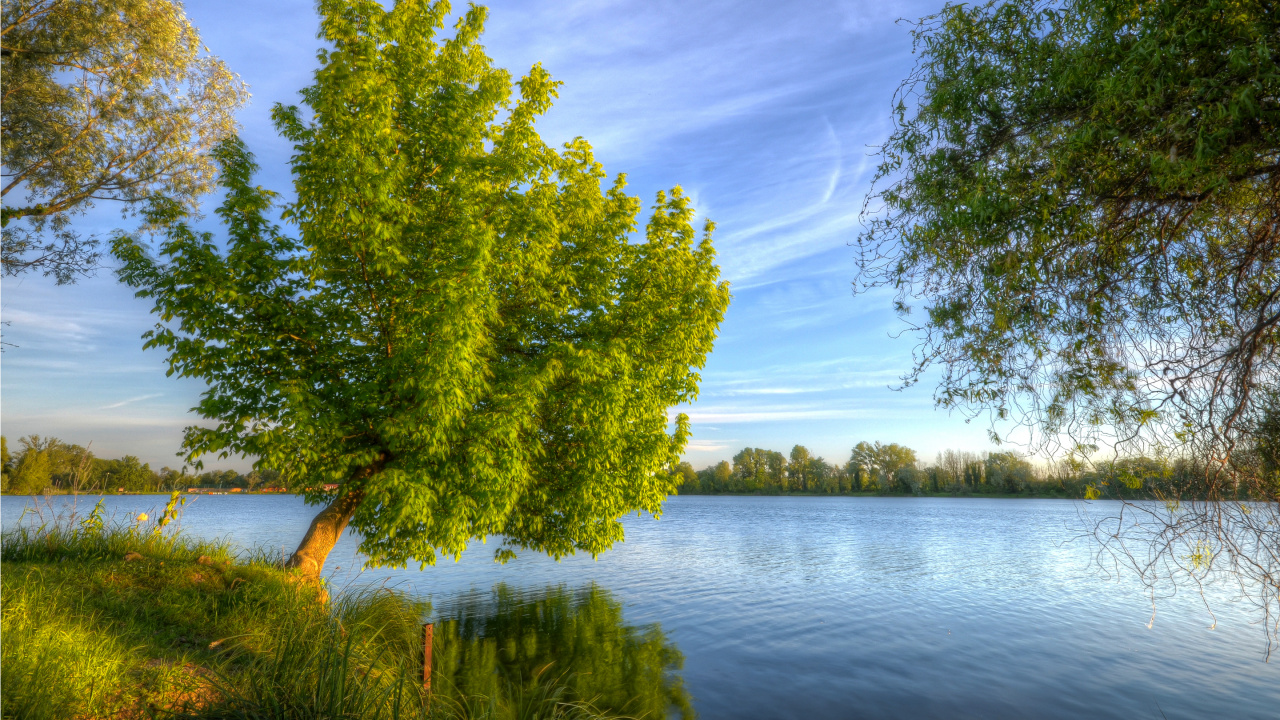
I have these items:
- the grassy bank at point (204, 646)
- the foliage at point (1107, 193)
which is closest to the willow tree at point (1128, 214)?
the foliage at point (1107, 193)

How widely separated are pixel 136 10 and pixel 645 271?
516 inches

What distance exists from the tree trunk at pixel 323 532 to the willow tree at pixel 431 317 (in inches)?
2.1

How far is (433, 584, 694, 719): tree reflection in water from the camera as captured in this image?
11.0 meters

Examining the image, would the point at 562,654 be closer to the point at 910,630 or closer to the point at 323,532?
the point at 323,532

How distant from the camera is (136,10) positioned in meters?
13.7

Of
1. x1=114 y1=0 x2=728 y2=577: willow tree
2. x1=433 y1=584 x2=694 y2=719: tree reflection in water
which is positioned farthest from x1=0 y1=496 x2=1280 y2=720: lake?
x1=114 y1=0 x2=728 y2=577: willow tree

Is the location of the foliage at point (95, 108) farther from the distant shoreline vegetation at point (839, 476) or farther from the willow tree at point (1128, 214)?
the willow tree at point (1128, 214)

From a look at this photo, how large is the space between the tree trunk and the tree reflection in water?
3005mm

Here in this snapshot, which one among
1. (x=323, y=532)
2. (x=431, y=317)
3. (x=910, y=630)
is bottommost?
(x=910, y=630)

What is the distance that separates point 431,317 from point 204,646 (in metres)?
5.31

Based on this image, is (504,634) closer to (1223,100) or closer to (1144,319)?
(1144,319)

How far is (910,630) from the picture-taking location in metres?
16.9

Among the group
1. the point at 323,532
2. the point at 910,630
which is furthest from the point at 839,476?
the point at 323,532

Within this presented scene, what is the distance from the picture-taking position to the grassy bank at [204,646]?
5137 millimetres
